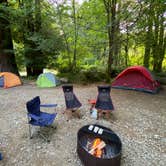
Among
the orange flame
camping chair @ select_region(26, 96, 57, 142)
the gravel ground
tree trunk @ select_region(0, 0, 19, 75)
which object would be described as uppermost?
tree trunk @ select_region(0, 0, 19, 75)

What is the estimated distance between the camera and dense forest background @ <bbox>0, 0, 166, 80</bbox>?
700cm

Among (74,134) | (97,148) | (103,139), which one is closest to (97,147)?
(97,148)

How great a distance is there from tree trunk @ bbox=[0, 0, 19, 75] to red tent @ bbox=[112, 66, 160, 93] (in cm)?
620

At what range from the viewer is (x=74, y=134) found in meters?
3.17

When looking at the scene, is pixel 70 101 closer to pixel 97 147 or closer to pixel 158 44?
pixel 97 147

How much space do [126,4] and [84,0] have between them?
241 cm

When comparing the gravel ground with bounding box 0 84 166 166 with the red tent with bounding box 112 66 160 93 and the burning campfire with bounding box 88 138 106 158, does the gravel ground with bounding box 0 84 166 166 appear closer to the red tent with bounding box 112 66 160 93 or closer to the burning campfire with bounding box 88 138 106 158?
the burning campfire with bounding box 88 138 106 158

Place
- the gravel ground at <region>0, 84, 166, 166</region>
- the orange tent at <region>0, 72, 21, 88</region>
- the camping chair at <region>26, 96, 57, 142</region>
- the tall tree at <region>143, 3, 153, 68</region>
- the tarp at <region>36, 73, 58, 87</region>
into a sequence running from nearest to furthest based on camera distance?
the gravel ground at <region>0, 84, 166, 166</region>, the camping chair at <region>26, 96, 57, 142</region>, the tall tree at <region>143, 3, 153, 68</region>, the orange tent at <region>0, 72, 21, 88</region>, the tarp at <region>36, 73, 58, 87</region>

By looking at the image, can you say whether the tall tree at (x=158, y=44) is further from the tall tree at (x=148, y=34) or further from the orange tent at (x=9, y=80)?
the orange tent at (x=9, y=80)

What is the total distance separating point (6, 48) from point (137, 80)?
732 cm

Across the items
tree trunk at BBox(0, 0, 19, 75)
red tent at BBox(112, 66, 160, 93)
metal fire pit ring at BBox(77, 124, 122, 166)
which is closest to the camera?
metal fire pit ring at BBox(77, 124, 122, 166)

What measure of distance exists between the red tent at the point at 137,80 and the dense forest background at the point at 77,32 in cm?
121

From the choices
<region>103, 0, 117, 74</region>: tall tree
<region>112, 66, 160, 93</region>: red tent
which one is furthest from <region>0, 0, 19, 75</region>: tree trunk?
<region>112, 66, 160, 93</region>: red tent

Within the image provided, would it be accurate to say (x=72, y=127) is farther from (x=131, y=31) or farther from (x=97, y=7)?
(x=97, y=7)
